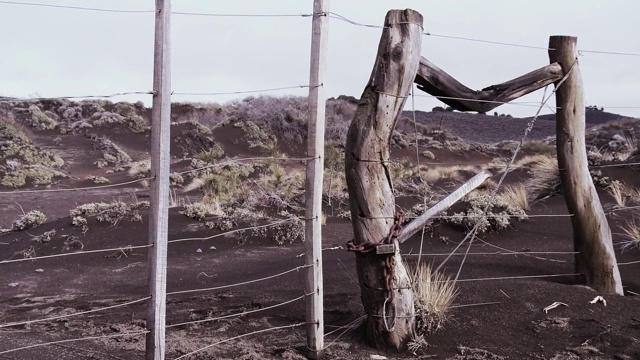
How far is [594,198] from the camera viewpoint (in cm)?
655

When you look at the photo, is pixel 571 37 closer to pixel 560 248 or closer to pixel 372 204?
pixel 372 204

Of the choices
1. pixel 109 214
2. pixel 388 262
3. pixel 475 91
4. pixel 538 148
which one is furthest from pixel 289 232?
Result: pixel 538 148

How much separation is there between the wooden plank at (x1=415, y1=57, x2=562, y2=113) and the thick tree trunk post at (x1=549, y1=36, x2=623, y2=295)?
0.22m

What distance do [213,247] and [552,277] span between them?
5932 mm

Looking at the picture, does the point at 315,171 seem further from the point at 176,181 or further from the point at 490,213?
the point at 176,181

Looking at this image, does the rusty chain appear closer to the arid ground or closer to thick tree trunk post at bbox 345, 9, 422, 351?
thick tree trunk post at bbox 345, 9, 422, 351

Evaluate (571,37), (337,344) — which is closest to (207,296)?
(337,344)

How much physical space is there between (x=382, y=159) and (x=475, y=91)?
1408 mm

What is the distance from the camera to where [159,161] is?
3893 mm

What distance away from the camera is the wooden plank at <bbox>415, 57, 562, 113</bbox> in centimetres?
Answer: 550

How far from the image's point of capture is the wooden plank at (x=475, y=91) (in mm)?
5500

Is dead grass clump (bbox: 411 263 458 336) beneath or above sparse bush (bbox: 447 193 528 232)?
beneath

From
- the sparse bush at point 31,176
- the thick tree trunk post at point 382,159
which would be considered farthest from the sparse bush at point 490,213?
the sparse bush at point 31,176

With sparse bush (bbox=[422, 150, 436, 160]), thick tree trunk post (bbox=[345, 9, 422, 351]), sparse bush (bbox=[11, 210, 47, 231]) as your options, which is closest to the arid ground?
sparse bush (bbox=[11, 210, 47, 231])
